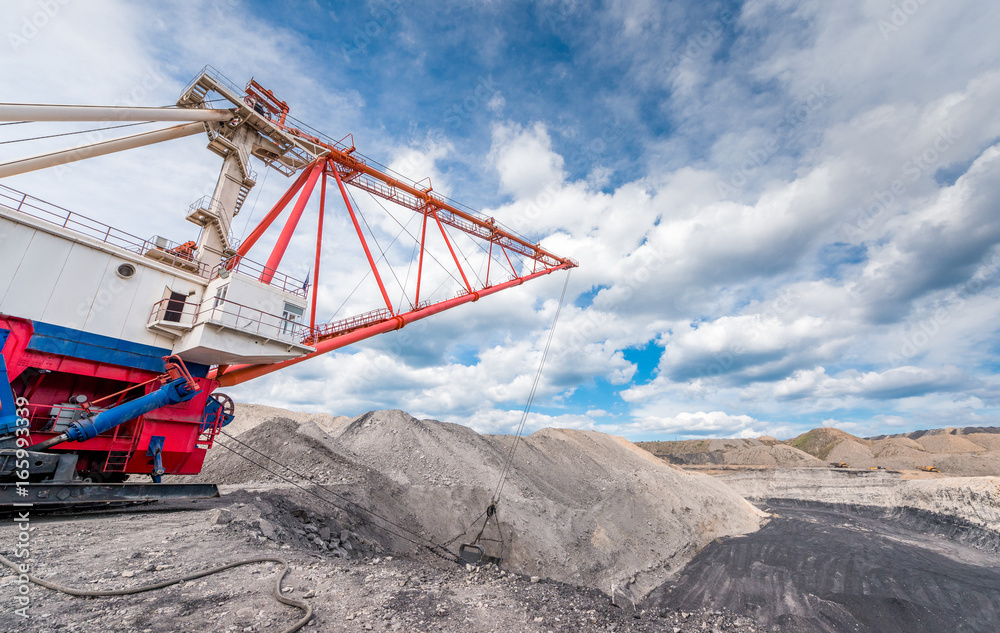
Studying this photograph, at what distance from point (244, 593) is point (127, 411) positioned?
20.6 ft

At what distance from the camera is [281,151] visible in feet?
46.2

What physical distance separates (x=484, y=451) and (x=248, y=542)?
17190 millimetres

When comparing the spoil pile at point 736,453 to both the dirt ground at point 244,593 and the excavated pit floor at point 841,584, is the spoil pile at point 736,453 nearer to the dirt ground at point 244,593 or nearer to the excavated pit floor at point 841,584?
the excavated pit floor at point 841,584

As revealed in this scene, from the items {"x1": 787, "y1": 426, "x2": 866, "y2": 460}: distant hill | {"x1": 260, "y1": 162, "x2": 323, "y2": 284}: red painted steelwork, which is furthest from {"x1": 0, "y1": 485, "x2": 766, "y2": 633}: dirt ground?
{"x1": 787, "y1": 426, "x2": 866, "y2": 460}: distant hill

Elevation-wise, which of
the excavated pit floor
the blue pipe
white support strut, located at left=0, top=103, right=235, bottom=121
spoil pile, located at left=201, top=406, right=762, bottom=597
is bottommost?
the excavated pit floor

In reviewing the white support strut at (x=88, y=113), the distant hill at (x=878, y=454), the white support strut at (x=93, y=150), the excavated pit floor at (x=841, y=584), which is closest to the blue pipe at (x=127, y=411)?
the white support strut at (x=88, y=113)

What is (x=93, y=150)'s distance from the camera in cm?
961

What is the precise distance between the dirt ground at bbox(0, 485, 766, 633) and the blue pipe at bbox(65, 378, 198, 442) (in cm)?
155

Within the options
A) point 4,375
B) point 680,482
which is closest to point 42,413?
point 4,375

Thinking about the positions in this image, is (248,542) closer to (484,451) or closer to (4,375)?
(4,375)

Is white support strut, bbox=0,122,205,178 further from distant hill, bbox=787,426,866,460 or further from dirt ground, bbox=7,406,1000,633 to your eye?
distant hill, bbox=787,426,866,460

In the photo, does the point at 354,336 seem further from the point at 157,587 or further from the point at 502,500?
the point at 157,587

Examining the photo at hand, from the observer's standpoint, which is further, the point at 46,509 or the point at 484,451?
the point at 484,451

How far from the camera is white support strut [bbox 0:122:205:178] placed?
8.61 metres
